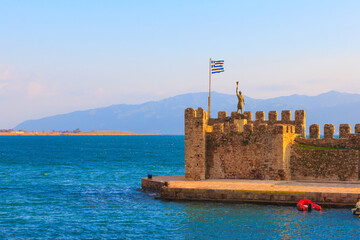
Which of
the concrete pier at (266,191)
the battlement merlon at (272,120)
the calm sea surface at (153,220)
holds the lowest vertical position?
the calm sea surface at (153,220)

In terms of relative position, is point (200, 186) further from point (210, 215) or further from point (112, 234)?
point (112, 234)

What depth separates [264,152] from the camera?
33.9 meters

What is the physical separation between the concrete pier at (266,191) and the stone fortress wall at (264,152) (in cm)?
105

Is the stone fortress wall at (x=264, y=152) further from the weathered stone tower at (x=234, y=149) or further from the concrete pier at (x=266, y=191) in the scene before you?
the concrete pier at (x=266, y=191)

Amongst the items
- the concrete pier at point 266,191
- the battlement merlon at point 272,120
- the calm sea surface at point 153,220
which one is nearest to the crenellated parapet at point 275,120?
the battlement merlon at point 272,120

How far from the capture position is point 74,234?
24.8m

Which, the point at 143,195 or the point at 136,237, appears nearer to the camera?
the point at 136,237

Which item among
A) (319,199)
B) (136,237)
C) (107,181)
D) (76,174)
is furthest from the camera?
(76,174)

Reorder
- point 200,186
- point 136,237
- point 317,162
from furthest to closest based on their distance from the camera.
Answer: point 317,162
point 200,186
point 136,237

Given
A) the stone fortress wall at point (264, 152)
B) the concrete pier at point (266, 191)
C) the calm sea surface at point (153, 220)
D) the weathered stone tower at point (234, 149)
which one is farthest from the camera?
the weathered stone tower at point (234, 149)

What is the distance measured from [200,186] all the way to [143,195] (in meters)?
5.91

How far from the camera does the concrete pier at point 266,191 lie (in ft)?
93.3

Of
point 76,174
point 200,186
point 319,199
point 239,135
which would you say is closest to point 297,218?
point 319,199

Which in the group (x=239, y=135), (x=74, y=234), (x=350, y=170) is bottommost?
(x=74, y=234)
